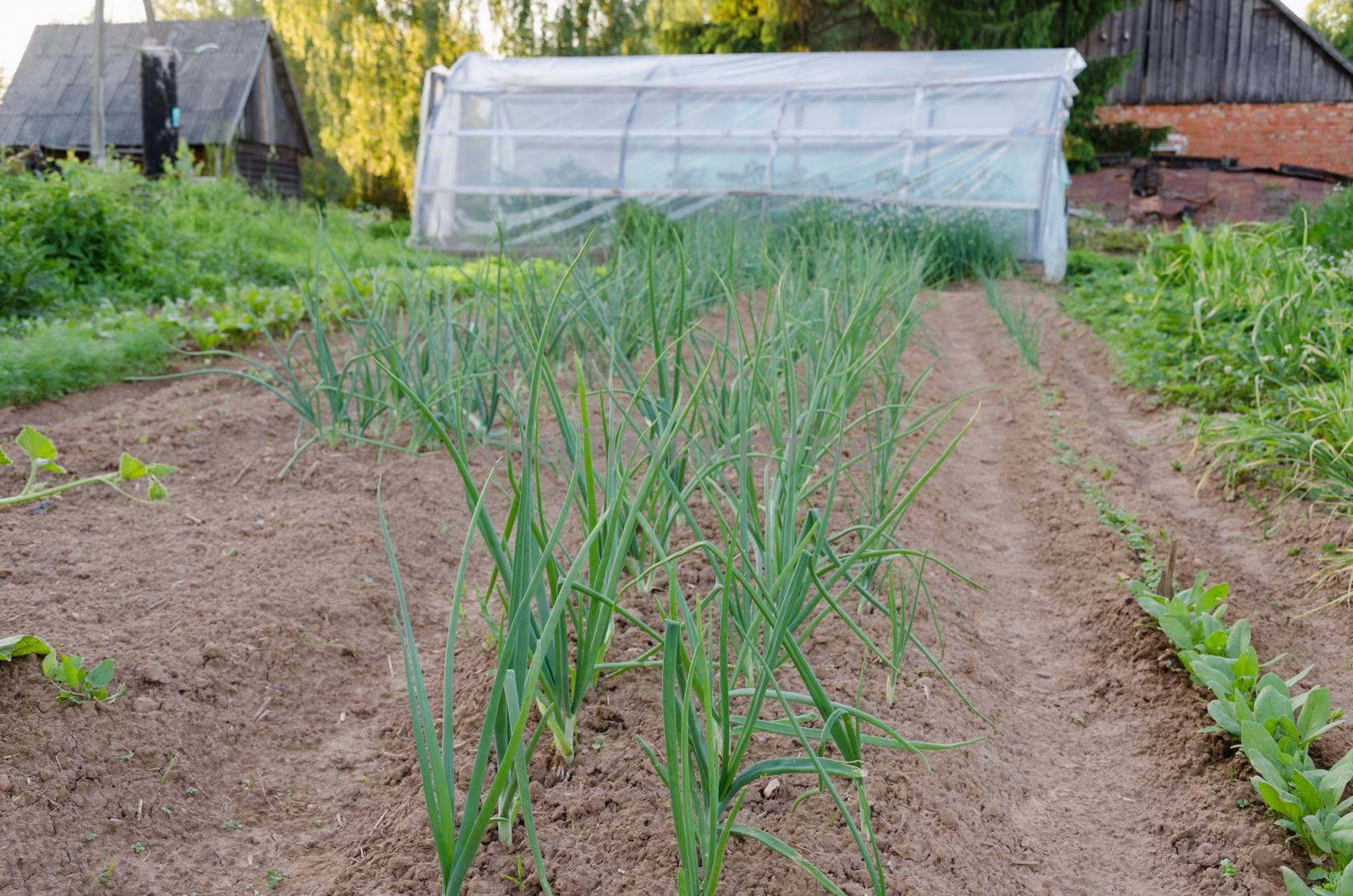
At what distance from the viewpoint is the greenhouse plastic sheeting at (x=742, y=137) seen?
8617 mm

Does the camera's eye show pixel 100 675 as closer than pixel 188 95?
Yes

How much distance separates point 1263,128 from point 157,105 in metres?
15.4

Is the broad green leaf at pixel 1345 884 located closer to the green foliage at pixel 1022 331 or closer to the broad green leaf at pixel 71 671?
the broad green leaf at pixel 71 671

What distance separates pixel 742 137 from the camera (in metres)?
9.40

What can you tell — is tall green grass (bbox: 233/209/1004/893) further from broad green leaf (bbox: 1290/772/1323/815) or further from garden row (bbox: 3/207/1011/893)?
broad green leaf (bbox: 1290/772/1323/815)

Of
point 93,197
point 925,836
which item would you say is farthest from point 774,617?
point 93,197

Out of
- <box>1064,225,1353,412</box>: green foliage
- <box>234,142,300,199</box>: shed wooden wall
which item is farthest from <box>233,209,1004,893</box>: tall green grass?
<box>234,142,300,199</box>: shed wooden wall

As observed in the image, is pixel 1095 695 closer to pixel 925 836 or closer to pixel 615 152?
pixel 925 836

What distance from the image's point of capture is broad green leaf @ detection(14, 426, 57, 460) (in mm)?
1627

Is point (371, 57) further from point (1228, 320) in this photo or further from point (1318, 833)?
point (1318, 833)

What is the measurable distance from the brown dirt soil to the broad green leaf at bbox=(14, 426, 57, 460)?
330mm

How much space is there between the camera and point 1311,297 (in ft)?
13.0

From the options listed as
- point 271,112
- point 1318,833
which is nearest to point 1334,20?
point 271,112

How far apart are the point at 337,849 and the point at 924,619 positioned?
1260mm
